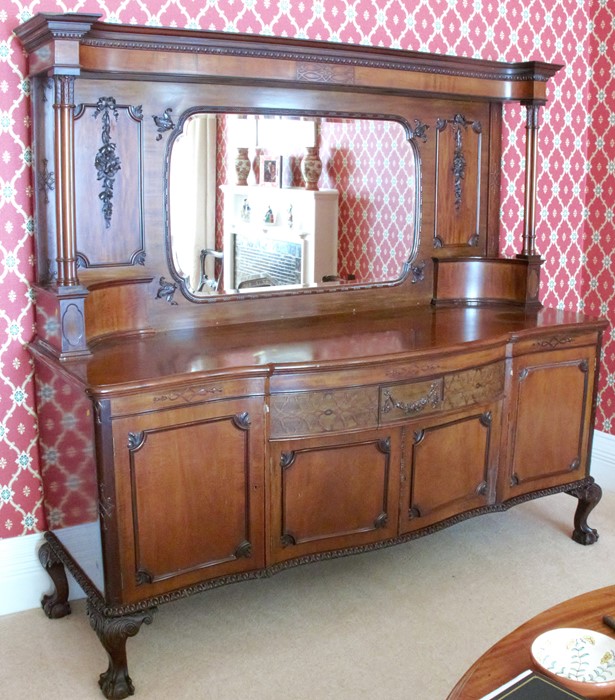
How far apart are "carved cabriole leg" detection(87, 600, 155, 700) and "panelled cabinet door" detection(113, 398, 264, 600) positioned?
0.07 m

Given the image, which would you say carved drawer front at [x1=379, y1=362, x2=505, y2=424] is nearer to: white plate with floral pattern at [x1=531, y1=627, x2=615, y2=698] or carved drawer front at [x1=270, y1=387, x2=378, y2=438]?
carved drawer front at [x1=270, y1=387, x2=378, y2=438]

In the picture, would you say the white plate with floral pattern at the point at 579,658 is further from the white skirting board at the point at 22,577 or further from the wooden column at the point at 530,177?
the wooden column at the point at 530,177

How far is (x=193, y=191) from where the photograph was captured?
9.52 feet

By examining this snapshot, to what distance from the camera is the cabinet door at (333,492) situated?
264 centimetres

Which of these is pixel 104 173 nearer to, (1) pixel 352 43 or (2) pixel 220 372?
(2) pixel 220 372

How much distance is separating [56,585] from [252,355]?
1030mm

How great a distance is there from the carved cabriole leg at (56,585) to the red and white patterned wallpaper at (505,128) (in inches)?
4.6

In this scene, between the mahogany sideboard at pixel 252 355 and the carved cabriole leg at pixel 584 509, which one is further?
the carved cabriole leg at pixel 584 509

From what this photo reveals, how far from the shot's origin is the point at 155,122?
2.81 m

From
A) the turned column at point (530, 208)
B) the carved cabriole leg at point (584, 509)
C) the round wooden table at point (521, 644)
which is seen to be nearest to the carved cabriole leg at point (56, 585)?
the round wooden table at point (521, 644)

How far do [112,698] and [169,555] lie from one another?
0.42 meters

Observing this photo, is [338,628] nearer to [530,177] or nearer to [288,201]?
[288,201]

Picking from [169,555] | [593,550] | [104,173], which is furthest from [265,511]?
[593,550]

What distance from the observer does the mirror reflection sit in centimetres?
291
